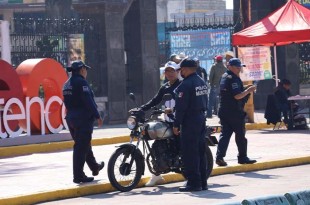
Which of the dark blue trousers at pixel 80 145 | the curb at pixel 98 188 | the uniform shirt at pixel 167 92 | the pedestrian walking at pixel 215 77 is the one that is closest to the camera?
the curb at pixel 98 188

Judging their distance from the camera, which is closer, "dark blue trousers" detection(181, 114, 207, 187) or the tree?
"dark blue trousers" detection(181, 114, 207, 187)

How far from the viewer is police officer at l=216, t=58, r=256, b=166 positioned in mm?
15828

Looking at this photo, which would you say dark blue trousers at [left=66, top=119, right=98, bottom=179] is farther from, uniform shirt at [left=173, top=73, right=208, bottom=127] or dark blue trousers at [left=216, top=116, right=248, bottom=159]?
dark blue trousers at [left=216, top=116, right=248, bottom=159]

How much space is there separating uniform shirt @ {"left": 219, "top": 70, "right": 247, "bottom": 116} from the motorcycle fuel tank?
2123 millimetres

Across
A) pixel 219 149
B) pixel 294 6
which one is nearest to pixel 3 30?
pixel 294 6

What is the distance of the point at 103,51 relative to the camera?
2800 centimetres

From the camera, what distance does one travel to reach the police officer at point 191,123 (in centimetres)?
1355

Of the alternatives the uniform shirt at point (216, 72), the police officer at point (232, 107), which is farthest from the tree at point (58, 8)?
the police officer at point (232, 107)

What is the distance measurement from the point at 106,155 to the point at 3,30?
5374mm

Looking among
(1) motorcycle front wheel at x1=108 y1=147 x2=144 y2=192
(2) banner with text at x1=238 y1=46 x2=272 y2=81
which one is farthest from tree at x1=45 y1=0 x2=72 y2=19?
(1) motorcycle front wheel at x1=108 y1=147 x2=144 y2=192

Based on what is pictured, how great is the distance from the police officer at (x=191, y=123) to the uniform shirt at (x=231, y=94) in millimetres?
2184

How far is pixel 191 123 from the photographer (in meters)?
13.6

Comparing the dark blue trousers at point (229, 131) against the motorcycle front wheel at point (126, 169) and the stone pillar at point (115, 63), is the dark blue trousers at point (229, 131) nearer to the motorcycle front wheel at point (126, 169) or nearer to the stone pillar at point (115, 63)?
the motorcycle front wheel at point (126, 169)

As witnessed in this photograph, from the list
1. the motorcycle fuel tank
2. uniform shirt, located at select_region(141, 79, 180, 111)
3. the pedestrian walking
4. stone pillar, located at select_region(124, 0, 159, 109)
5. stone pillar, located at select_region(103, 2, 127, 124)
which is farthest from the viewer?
stone pillar, located at select_region(124, 0, 159, 109)
